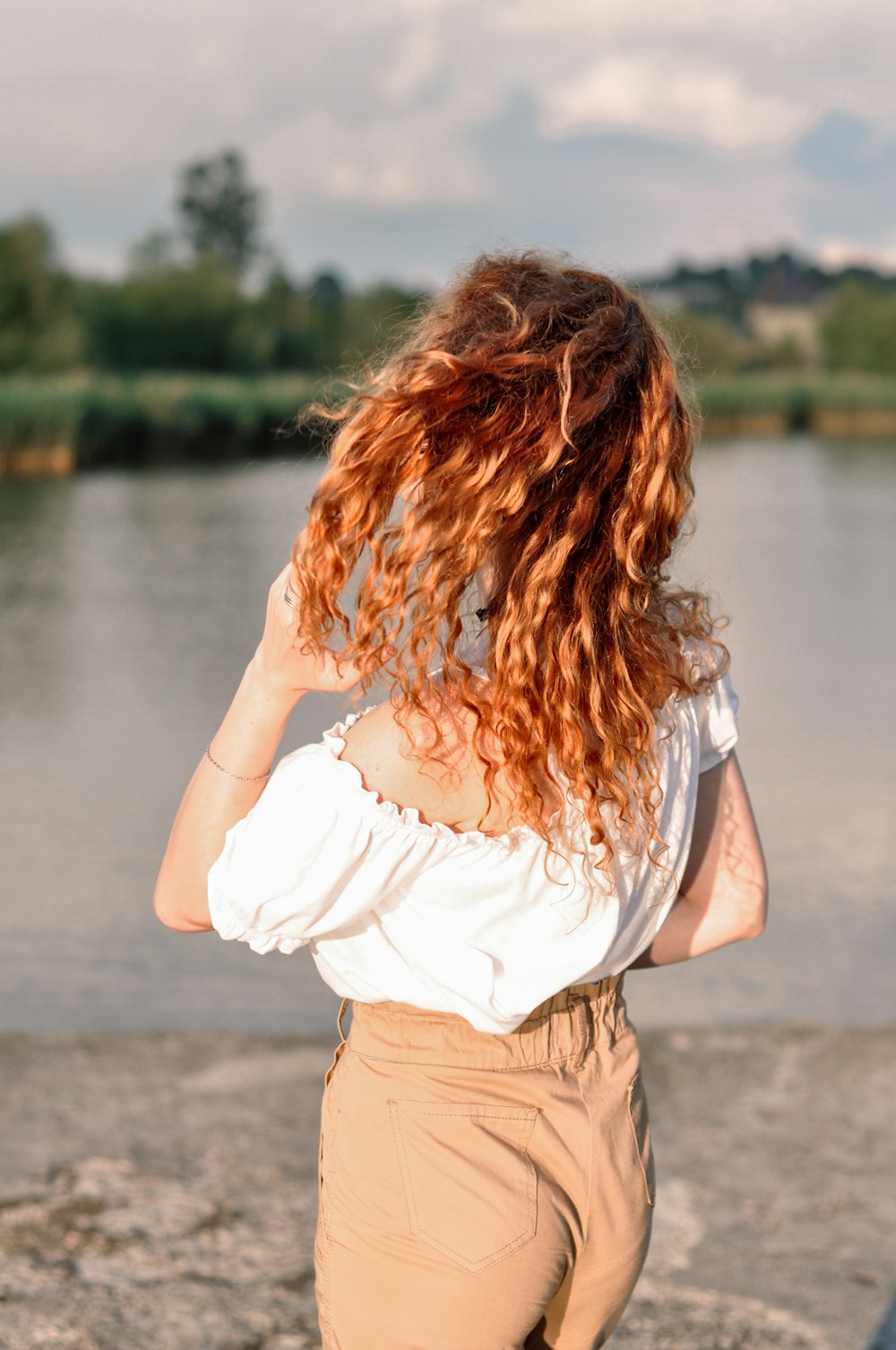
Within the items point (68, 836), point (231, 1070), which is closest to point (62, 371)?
point (68, 836)

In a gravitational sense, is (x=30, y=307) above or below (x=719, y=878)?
above

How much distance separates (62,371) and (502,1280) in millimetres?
40119

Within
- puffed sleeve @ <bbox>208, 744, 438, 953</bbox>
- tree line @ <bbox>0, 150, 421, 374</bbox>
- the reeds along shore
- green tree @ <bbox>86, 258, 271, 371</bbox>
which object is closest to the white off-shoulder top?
puffed sleeve @ <bbox>208, 744, 438, 953</bbox>

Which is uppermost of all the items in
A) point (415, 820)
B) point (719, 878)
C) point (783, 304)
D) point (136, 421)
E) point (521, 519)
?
point (783, 304)

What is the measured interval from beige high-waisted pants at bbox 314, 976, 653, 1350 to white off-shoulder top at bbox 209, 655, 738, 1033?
48 millimetres

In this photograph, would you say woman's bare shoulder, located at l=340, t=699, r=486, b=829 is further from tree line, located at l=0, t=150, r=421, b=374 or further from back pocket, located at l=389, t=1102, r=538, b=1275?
tree line, located at l=0, t=150, r=421, b=374

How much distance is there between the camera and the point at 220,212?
7606 cm

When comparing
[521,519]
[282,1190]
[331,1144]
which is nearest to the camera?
[521,519]

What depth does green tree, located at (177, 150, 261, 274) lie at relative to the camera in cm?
7550

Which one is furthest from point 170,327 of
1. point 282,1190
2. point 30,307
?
point 282,1190

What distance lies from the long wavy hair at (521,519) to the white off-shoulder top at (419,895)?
0.05 metres

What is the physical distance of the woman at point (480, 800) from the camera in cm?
107

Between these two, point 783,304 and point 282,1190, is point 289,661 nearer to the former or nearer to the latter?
point 282,1190

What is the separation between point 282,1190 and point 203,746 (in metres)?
4.18
